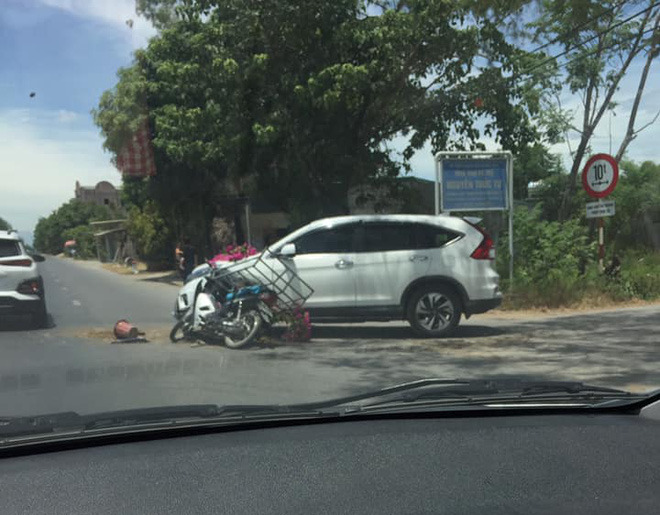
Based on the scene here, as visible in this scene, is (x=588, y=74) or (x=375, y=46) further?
(x=588, y=74)

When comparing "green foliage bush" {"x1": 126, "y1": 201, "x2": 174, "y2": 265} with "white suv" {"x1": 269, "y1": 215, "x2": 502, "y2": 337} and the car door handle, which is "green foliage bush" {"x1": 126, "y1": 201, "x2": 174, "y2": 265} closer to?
"white suv" {"x1": 269, "y1": 215, "x2": 502, "y2": 337}

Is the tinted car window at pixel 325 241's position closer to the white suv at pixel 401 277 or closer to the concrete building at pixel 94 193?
the white suv at pixel 401 277

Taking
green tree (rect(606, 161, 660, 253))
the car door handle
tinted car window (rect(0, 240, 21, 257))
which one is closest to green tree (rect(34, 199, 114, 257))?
green tree (rect(606, 161, 660, 253))

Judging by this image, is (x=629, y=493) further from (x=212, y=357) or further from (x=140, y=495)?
(x=212, y=357)

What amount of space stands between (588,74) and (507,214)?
21.4 feet

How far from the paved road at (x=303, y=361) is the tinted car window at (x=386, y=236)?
1.39 meters

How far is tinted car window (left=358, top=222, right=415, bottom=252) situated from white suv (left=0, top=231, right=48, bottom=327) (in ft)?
18.4

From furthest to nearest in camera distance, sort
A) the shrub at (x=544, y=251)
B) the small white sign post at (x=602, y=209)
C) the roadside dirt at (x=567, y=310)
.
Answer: the shrub at (x=544, y=251)
the small white sign post at (x=602, y=209)
the roadside dirt at (x=567, y=310)

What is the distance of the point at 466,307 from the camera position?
9.99 m

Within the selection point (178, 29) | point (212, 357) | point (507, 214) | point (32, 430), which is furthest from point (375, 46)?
point (32, 430)

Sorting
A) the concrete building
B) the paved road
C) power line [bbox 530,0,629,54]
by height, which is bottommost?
the paved road

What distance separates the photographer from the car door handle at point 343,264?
32.9ft

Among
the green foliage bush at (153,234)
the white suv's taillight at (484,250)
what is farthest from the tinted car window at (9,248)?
the green foliage bush at (153,234)

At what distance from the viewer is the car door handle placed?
1003cm
